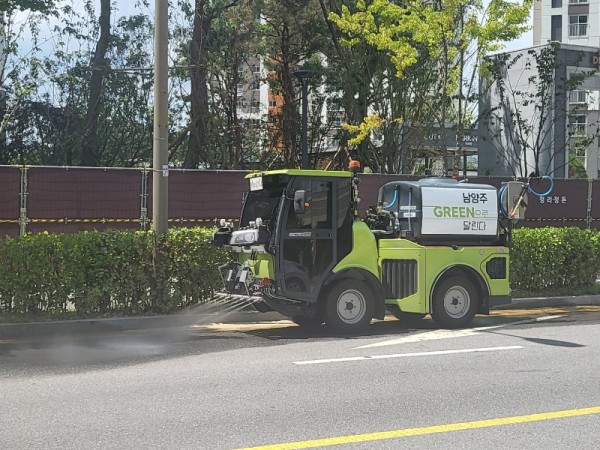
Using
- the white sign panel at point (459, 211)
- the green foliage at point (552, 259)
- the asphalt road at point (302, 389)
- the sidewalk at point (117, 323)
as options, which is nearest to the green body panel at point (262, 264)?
the asphalt road at point (302, 389)

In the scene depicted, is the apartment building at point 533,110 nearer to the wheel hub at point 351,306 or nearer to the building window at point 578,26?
the wheel hub at point 351,306

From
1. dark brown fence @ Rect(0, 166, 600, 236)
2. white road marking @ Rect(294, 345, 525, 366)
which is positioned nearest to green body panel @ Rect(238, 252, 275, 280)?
white road marking @ Rect(294, 345, 525, 366)

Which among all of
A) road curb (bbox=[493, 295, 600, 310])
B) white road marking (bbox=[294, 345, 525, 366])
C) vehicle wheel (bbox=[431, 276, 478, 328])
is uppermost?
vehicle wheel (bbox=[431, 276, 478, 328])

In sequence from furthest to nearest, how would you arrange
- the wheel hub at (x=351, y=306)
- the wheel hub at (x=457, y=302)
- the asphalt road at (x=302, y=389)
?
the wheel hub at (x=457, y=302) < the wheel hub at (x=351, y=306) < the asphalt road at (x=302, y=389)

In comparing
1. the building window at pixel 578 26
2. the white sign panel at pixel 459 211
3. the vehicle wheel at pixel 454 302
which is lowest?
the vehicle wheel at pixel 454 302

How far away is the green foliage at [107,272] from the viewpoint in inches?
440

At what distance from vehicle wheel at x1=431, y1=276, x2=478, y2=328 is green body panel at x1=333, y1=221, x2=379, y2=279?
3.56 feet

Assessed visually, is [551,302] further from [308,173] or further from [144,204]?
[144,204]

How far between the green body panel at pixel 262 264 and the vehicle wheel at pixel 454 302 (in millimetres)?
2572

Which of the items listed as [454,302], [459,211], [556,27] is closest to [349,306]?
[454,302]

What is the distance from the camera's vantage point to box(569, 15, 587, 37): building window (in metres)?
68.1

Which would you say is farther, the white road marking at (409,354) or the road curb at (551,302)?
the road curb at (551,302)

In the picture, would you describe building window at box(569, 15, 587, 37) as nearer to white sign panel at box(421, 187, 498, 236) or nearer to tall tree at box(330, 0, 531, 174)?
tall tree at box(330, 0, 531, 174)

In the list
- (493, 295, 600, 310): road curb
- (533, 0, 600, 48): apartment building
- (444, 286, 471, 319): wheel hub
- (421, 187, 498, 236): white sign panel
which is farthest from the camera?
(533, 0, 600, 48): apartment building
